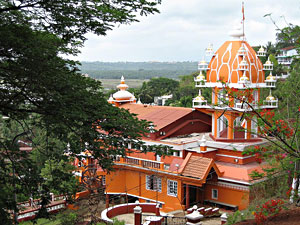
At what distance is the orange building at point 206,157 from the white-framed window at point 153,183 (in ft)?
0.17

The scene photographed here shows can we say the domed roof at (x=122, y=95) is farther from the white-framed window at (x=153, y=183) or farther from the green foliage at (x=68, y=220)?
the green foliage at (x=68, y=220)

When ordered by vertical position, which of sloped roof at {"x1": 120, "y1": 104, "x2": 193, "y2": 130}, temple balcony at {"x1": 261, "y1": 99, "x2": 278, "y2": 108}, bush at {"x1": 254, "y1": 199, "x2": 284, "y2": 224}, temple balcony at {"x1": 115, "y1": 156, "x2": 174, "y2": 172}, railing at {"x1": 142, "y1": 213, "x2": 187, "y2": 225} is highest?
temple balcony at {"x1": 261, "y1": 99, "x2": 278, "y2": 108}

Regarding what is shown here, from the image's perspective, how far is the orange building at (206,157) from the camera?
19.4m

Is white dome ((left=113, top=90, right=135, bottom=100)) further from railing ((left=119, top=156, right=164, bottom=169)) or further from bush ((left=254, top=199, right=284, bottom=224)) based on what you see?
bush ((left=254, top=199, right=284, bottom=224))

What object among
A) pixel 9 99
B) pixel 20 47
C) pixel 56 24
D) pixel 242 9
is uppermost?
pixel 242 9

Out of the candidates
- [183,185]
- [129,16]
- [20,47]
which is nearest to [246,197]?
[183,185]

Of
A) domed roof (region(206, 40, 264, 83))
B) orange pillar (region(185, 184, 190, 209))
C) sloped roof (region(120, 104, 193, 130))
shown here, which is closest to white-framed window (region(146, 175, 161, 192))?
orange pillar (region(185, 184, 190, 209))

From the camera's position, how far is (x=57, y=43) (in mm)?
8891

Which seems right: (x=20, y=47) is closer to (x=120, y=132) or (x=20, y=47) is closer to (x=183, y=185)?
(x=120, y=132)

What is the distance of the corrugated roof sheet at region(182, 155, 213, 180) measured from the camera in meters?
18.9

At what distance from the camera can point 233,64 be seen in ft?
68.9

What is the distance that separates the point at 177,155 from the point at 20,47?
1440cm

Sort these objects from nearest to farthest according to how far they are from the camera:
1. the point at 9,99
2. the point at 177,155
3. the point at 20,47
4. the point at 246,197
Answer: the point at 20,47, the point at 9,99, the point at 246,197, the point at 177,155

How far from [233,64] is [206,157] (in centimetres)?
498
